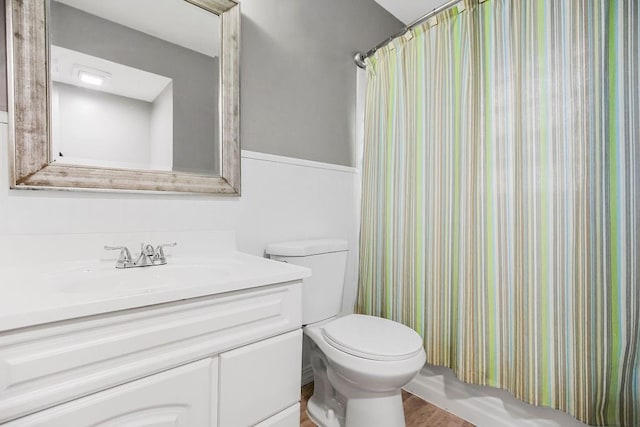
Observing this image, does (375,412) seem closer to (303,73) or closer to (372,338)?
(372,338)

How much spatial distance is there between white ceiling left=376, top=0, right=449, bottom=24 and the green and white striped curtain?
0.57 m

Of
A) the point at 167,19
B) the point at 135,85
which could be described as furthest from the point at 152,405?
the point at 167,19

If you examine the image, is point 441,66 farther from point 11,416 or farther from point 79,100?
point 11,416

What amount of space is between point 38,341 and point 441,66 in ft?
5.71

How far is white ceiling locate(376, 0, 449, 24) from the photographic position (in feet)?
6.50

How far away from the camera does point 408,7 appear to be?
2.06 m

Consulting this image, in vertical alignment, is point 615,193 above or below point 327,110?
below

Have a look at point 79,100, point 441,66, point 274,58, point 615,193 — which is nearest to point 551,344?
point 615,193

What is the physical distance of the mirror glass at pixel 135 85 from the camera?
3.44 feet

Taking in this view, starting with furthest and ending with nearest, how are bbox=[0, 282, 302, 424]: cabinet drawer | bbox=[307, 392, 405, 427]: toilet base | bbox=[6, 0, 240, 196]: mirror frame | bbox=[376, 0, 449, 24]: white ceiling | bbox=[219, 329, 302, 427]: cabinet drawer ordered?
bbox=[376, 0, 449, 24]: white ceiling < bbox=[307, 392, 405, 427]: toilet base < bbox=[6, 0, 240, 196]: mirror frame < bbox=[219, 329, 302, 427]: cabinet drawer < bbox=[0, 282, 302, 424]: cabinet drawer

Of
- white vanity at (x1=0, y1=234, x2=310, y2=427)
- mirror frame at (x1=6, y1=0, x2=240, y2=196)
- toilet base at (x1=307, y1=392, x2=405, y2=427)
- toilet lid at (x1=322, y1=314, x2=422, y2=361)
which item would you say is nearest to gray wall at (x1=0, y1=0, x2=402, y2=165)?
mirror frame at (x1=6, y1=0, x2=240, y2=196)

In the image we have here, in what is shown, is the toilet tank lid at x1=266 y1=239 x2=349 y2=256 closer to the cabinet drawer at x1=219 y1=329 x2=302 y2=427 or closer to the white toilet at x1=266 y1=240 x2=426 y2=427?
the white toilet at x1=266 y1=240 x2=426 y2=427

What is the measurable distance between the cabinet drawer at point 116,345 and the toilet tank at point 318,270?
499 mm

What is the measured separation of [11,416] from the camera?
58 cm
